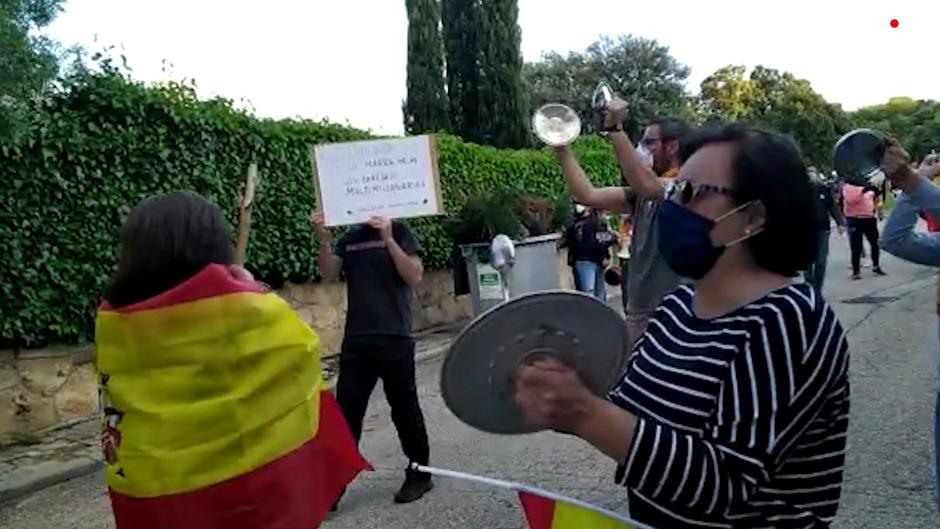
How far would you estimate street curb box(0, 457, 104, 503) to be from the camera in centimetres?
591

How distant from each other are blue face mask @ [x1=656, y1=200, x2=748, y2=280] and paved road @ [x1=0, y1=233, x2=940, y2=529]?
2.97 meters

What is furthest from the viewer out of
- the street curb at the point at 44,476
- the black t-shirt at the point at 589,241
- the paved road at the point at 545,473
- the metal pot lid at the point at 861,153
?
the black t-shirt at the point at 589,241

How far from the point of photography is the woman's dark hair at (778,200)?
5.75 feet

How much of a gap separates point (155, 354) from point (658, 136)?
2.95 m

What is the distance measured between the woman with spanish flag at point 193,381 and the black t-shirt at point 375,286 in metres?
2.56

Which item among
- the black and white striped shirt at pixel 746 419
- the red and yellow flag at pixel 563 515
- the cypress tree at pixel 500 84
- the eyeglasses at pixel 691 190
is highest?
the cypress tree at pixel 500 84

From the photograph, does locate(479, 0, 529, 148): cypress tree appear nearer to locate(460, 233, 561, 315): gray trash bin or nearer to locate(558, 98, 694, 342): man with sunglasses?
locate(460, 233, 561, 315): gray trash bin

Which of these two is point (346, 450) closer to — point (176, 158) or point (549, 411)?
point (549, 411)

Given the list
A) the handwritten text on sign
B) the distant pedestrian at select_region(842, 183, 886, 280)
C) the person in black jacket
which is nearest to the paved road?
the handwritten text on sign

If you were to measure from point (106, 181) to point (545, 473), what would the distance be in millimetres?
4144

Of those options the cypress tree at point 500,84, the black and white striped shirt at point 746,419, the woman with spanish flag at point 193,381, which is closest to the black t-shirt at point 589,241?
the cypress tree at point 500,84

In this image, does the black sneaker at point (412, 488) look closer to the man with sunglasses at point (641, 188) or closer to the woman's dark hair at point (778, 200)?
the man with sunglasses at point (641, 188)

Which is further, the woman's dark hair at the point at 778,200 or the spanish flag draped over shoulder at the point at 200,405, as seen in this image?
the spanish flag draped over shoulder at the point at 200,405

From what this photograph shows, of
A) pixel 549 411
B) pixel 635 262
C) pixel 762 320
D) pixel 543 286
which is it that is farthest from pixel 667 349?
pixel 543 286
